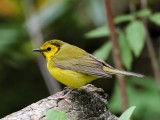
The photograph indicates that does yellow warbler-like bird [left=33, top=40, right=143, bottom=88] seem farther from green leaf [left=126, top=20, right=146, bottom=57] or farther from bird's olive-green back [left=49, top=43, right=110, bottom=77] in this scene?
green leaf [left=126, top=20, right=146, bottom=57]

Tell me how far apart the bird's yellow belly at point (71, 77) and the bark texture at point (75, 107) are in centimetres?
20

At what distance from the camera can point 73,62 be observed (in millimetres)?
3906

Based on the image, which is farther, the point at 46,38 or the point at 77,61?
the point at 46,38

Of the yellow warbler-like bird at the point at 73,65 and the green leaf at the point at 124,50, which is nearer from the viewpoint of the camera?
the yellow warbler-like bird at the point at 73,65

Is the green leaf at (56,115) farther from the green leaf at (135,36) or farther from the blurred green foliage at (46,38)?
the blurred green foliage at (46,38)

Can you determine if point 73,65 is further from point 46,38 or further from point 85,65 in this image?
point 46,38

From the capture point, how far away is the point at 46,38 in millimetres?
7070

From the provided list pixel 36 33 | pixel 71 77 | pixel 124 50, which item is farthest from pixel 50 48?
pixel 36 33

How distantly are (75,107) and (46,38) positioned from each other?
3906 millimetres

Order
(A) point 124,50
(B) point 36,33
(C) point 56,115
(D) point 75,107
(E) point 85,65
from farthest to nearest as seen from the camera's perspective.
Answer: (B) point 36,33 → (A) point 124,50 → (E) point 85,65 → (D) point 75,107 → (C) point 56,115

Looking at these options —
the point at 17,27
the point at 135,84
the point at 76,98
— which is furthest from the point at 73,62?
the point at 17,27

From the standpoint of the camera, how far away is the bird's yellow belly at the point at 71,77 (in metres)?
3.71

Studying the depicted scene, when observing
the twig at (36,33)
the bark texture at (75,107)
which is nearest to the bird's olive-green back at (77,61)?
the bark texture at (75,107)

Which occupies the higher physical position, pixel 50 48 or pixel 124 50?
pixel 50 48
